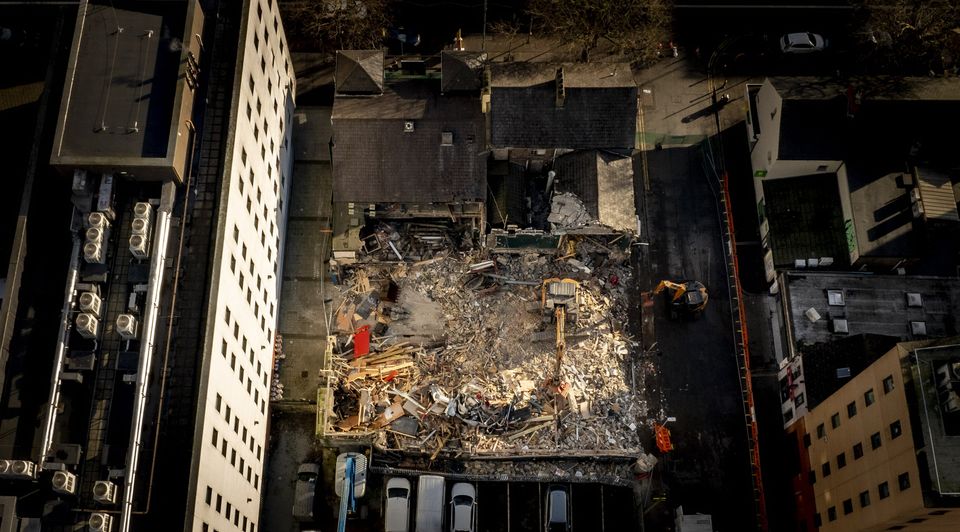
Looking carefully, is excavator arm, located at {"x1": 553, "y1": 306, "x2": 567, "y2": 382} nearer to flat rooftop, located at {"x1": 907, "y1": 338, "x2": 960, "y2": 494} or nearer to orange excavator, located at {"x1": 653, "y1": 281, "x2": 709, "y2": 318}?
orange excavator, located at {"x1": 653, "y1": 281, "x2": 709, "y2": 318}

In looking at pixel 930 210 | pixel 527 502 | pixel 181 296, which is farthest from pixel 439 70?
pixel 930 210

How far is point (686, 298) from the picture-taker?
62406 mm

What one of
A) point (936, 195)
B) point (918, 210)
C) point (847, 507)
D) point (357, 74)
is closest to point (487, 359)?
point (357, 74)

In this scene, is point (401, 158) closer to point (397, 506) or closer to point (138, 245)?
point (138, 245)

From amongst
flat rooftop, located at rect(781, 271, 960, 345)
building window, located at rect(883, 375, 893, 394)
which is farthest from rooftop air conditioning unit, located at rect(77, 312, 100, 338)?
flat rooftop, located at rect(781, 271, 960, 345)

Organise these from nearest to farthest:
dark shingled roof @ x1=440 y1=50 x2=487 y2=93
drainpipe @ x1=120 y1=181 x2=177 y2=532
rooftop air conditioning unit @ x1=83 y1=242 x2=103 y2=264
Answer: drainpipe @ x1=120 y1=181 x2=177 y2=532, rooftop air conditioning unit @ x1=83 y1=242 x2=103 y2=264, dark shingled roof @ x1=440 y1=50 x2=487 y2=93

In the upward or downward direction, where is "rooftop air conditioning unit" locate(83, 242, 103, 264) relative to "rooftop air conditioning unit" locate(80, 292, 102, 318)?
upward

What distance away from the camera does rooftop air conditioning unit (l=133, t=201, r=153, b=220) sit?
4619cm

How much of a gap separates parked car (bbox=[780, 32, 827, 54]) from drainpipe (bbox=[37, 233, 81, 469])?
2393 inches

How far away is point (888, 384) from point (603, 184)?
84.6 feet

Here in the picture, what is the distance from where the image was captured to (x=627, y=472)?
5778 centimetres

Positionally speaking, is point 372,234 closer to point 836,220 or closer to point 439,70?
point 439,70

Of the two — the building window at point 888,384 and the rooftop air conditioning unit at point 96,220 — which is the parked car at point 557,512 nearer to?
the building window at point 888,384

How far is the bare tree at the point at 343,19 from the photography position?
2613 inches
